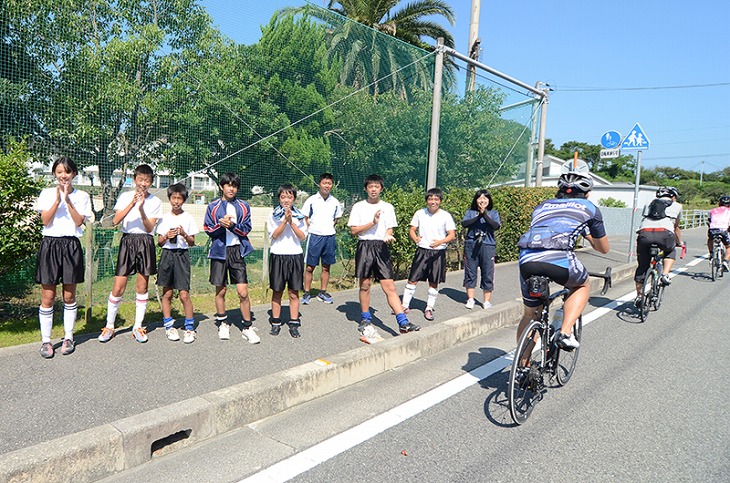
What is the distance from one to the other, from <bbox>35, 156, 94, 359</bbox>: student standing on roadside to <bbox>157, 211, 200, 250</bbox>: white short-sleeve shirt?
2.45 feet

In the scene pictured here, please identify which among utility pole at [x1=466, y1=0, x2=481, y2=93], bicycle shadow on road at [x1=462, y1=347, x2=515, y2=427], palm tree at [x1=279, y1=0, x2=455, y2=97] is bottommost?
bicycle shadow on road at [x1=462, y1=347, x2=515, y2=427]

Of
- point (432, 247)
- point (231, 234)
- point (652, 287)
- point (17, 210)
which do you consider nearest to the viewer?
point (17, 210)

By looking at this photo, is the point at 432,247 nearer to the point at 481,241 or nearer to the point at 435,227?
the point at 435,227

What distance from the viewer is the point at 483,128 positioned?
476 inches

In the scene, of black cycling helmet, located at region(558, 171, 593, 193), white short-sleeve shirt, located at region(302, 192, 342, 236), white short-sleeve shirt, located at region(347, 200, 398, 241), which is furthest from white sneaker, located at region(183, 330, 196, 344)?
black cycling helmet, located at region(558, 171, 593, 193)

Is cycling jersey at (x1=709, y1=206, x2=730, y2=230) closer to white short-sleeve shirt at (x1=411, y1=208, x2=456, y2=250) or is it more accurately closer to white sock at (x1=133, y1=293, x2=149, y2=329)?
white short-sleeve shirt at (x1=411, y1=208, x2=456, y2=250)

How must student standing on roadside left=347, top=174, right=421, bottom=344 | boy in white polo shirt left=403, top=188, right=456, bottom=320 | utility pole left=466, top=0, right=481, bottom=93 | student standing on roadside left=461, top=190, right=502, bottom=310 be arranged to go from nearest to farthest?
1. student standing on roadside left=347, top=174, right=421, bottom=344
2. boy in white polo shirt left=403, top=188, right=456, bottom=320
3. student standing on roadside left=461, top=190, right=502, bottom=310
4. utility pole left=466, top=0, right=481, bottom=93

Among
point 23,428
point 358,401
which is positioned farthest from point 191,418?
point 358,401

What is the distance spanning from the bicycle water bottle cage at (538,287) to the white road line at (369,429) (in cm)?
114

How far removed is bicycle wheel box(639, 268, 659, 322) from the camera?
7.36 m

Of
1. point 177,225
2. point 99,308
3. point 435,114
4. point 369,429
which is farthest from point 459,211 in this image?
point 369,429

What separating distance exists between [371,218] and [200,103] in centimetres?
297

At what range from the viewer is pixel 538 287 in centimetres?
383

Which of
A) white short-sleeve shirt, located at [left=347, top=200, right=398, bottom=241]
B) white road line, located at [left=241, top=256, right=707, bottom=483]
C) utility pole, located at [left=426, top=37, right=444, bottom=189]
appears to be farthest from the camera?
utility pole, located at [left=426, top=37, right=444, bottom=189]
